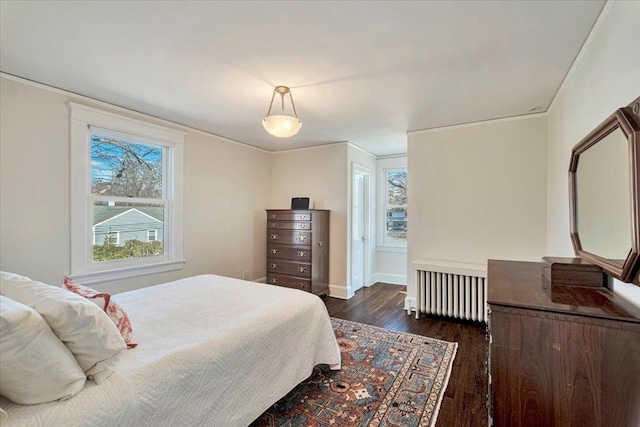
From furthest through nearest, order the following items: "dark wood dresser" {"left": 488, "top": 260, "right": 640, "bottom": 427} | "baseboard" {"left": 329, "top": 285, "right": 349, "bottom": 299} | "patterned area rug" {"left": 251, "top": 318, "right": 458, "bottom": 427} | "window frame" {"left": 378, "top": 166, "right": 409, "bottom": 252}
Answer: "window frame" {"left": 378, "top": 166, "right": 409, "bottom": 252} → "baseboard" {"left": 329, "top": 285, "right": 349, "bottom": 299} → "patterned area rug" {"left": 251, "top": 318, "right": 458, "bottom": 427} → "dark wood dresser" {"left": 488, "top": 260, "right": 640, "bottom": 427}

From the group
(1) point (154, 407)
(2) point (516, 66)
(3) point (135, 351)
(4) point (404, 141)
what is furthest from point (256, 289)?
(4) point (404, 141)

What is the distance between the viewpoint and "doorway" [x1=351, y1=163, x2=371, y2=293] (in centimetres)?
461

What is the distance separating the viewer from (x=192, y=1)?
1.52m

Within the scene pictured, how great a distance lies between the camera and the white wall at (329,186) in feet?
14.4

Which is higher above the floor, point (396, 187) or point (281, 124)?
point (281, 124)

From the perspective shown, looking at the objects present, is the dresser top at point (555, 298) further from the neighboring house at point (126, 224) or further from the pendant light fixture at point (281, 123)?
the neighboring house at point (126, 224)

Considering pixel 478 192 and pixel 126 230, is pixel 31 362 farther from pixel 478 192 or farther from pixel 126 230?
pixel 478 192

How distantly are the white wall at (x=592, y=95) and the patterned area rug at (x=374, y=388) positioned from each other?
1300 millimetres

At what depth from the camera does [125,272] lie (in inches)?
121

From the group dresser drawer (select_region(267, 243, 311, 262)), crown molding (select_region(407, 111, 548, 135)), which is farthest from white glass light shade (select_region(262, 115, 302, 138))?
dresser drawer (select_region(267, 243, 311, 262))

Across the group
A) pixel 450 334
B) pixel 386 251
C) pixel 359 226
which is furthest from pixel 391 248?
Result: pixel 450 334

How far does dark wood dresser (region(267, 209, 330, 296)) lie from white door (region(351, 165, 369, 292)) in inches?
17.9

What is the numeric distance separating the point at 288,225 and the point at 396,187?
88.2 inches

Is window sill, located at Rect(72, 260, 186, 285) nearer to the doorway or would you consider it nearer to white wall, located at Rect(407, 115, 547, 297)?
the doorway
